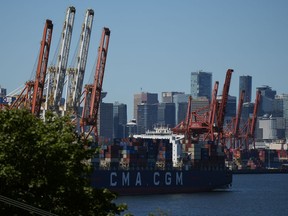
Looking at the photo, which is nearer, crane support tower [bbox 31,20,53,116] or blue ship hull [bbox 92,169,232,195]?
crane support tower [bbox 31,20,53,116]

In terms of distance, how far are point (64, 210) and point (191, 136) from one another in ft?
368

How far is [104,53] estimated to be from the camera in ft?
320

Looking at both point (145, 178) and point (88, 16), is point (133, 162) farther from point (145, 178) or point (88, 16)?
point (88, 16)

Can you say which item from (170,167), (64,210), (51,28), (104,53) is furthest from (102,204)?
(170,167)

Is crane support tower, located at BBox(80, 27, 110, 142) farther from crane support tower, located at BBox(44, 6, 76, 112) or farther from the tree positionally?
the tree

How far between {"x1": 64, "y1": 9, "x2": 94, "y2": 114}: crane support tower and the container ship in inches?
355

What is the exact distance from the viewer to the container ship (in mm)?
105375

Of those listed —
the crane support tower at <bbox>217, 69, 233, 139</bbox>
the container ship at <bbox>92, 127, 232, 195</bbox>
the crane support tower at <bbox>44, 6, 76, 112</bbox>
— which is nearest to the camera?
the crane support tower at <bbox>44, 6, 76, 112</bbox>

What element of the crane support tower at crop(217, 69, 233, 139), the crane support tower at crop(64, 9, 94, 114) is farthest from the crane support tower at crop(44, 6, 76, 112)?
the crane support tower at crop(217, 69, 233, 139)

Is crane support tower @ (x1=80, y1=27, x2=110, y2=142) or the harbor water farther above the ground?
crane support tower @ (x1=80, y1=27, x2=110, y2=142)

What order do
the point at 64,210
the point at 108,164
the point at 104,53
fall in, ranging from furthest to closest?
the point at 108,164 < the point at 104,53 < the point at 64,210

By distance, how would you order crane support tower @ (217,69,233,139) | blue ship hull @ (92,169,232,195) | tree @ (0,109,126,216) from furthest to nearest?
crane support tower @ (217,69,233,139)
blue ship hull @ (92,169,232,195)
tree @ (0,109,126,216)

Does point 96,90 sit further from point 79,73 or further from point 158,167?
point 158,167

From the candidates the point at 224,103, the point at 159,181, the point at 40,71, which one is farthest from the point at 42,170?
the point at 224,103
